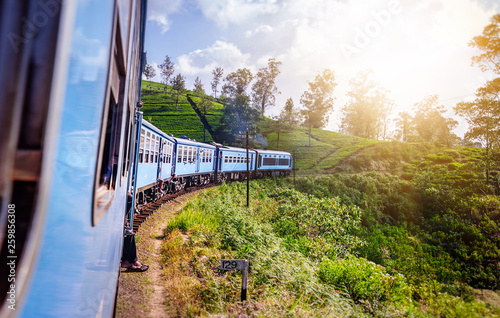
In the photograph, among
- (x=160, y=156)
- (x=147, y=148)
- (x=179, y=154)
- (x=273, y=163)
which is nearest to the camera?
(x=147, y=148)

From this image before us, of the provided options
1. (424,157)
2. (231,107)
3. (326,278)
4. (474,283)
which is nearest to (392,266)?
(474,283)

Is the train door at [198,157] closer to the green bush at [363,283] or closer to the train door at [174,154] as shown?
the train door at [174,154]

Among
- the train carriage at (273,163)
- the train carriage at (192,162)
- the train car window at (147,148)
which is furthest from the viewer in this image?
the train carriage at (273,163)

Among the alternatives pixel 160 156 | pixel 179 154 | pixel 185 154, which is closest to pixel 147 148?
pixel 160 156

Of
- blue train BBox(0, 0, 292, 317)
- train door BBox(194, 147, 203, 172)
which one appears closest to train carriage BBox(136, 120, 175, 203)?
train door BBox(194, 147, 203, 172)

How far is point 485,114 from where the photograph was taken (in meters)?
21.5

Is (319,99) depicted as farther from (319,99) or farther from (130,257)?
(130,257)

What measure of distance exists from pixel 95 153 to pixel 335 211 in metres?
17.2

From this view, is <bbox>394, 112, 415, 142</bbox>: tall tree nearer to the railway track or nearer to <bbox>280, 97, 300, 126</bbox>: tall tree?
<bbox>280, 97, 300, 126</bbox>: tall tree

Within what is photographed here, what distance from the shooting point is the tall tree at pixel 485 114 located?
64.6ft

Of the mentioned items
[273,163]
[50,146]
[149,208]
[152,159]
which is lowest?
[149,208]

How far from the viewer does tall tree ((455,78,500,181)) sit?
775 inches

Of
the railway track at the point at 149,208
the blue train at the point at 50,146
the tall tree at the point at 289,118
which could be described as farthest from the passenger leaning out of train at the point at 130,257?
the tall tree at the point at 289,118

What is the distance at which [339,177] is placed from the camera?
32.3 m
